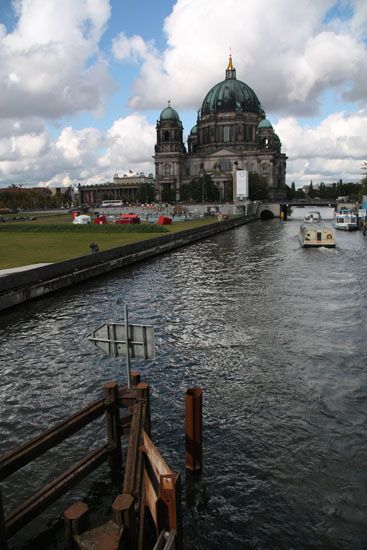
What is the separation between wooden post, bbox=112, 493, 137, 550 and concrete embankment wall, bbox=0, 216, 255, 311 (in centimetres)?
2025

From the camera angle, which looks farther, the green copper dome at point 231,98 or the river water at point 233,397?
the green copper dome at point 231,98

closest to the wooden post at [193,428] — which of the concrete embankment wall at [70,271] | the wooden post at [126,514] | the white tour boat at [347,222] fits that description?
the wooden post at [126,514]

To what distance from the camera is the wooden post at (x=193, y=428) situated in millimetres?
9898

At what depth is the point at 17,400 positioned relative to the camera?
1441 cm

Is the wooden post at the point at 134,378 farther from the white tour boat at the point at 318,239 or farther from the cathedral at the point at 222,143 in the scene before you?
the cathedral at the point at 222,143

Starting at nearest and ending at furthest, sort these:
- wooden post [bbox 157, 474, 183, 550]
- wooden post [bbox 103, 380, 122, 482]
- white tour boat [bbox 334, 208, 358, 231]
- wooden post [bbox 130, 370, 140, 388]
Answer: wooden post [bbox 157, 474, 183, 550]
wooden post [bbox 103, 380, 122, 482]
wooden post [bbox 130, 370, 140, 388]
white tour boat [bbox 334, 208, 358, 231]

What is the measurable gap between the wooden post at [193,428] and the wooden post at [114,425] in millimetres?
1508

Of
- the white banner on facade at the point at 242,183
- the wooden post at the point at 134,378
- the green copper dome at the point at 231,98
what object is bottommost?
the wooden post at the point at 134,378

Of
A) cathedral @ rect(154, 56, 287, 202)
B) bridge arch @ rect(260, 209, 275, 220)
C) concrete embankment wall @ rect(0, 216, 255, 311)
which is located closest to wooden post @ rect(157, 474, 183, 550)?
concrete embankment wall @ rect(0, 216, 255, 311)

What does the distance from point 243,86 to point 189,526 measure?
671 ft

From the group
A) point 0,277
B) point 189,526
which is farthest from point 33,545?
point 0,277

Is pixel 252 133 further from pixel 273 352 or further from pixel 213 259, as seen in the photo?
pixel 273 352

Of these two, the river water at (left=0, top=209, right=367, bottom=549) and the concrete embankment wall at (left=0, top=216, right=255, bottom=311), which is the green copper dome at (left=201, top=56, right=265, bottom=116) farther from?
the river water at (left=0, top=209, right=367, bottom=549)

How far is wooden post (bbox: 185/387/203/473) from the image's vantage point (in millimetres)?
9898
